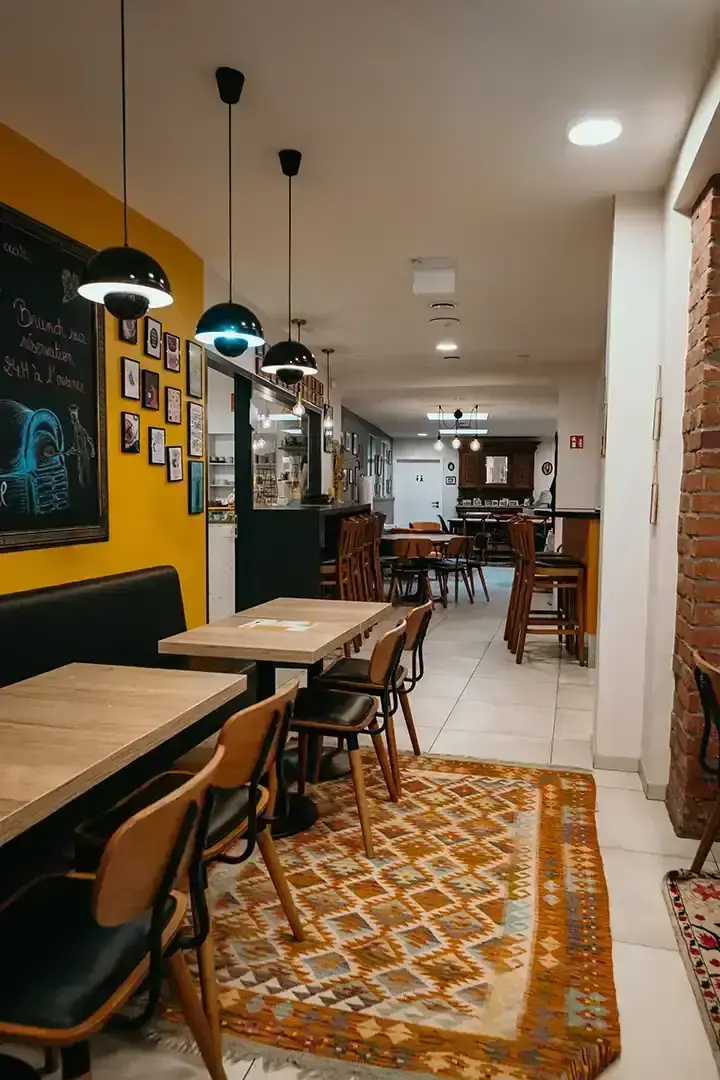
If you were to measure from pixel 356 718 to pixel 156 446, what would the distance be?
78.1 inches

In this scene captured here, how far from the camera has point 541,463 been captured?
16078 millimetres

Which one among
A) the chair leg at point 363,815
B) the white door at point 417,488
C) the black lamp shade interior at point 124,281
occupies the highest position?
the black lamp shade interior at point 124,281

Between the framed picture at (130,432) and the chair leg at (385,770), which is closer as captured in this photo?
the chair leg at (385,770)

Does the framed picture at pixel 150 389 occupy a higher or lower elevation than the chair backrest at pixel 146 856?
higher

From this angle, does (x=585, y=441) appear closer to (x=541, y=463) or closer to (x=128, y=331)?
(x=128, y=331)

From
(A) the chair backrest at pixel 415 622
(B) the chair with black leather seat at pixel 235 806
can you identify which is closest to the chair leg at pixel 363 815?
(B) the chair with black leather seat at pixel 235 806

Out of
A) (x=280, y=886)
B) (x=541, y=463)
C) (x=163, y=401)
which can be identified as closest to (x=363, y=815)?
(x=280, y=886)

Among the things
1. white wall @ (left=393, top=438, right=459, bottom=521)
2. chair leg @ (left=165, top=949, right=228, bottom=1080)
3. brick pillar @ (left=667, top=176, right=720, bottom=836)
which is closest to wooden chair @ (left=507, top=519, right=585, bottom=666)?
brick pillar @ (left=667, top=176, right=720, bottom=836)

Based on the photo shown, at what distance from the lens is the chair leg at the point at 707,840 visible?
7.93 ft

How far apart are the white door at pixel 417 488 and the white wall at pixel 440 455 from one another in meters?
0.13

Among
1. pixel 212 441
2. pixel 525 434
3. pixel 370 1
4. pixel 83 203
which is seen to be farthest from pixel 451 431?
pixel 370 1

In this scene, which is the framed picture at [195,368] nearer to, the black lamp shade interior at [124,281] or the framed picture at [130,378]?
the framed picture at [130,378]

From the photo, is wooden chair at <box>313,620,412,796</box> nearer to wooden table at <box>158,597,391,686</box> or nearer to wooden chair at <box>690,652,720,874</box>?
wooden table at <box>158,597,391,686</box>

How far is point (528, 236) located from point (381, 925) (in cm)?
356
